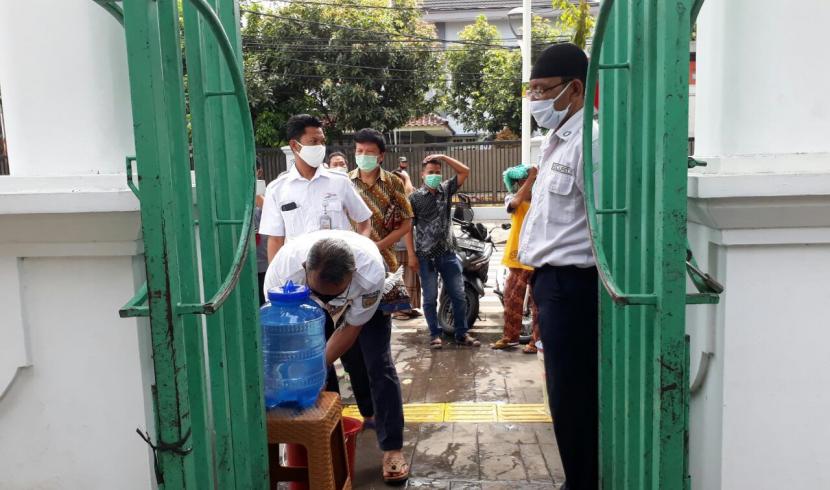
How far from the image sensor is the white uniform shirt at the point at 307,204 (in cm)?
397

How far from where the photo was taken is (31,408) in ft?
7.64

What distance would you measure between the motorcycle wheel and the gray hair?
10.7ft

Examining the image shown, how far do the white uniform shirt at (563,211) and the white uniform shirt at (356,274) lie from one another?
0.70m

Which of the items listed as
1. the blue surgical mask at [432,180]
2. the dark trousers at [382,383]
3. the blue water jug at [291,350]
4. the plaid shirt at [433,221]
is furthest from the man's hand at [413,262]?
the blue water jug at [291,350]

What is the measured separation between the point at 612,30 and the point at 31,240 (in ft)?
6.99

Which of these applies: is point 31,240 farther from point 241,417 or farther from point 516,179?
point 516,179

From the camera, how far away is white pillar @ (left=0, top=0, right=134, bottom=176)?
2256 millimetres

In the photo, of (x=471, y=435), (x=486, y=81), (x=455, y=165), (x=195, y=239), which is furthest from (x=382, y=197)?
(x=486, y=81)

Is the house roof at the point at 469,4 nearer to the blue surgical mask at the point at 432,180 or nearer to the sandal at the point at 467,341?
the blue surgical mask at the point at 432,180

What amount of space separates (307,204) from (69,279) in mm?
1818

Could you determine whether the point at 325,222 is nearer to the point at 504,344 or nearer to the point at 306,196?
the point at 306,196

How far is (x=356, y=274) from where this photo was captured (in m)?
2.96

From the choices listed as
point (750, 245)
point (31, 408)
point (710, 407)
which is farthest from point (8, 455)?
point (750, 245)

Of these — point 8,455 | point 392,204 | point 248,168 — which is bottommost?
point 8,455
